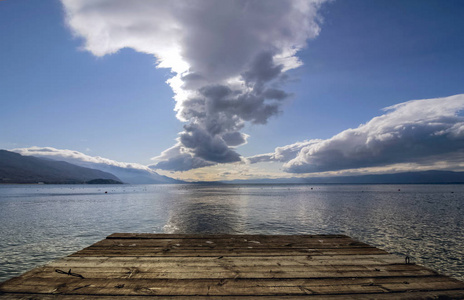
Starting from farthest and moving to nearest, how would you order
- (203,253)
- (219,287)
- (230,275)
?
(203,253), (230,275), (219,287)

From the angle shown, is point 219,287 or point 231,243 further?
point 231,243

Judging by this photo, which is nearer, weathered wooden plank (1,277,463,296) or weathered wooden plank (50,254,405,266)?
weathered wooden plank (1,277,463,296)

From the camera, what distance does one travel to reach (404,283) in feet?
19.3

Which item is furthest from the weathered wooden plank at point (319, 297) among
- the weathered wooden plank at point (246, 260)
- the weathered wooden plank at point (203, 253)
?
the weathered wooden plank at point (203, 253)

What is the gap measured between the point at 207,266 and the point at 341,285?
11.8ft

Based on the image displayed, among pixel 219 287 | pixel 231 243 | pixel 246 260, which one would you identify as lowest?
pixel 231 243

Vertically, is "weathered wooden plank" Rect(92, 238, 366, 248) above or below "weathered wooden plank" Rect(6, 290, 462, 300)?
below

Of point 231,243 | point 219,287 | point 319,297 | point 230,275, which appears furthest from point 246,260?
point 319,297

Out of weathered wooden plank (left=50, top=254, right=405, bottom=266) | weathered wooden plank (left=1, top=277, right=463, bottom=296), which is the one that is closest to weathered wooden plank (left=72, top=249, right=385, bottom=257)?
weathered wooden plank (left=50, top=254, right=405, bottom=266)

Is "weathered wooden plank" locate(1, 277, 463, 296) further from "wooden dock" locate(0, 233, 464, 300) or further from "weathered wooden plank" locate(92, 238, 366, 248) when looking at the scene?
"weathered wooden plank" locate(92, 238, 366, 248)

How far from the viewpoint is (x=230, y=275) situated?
20.3ft

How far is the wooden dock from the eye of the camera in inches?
207

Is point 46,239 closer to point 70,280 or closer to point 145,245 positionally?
point 145,245

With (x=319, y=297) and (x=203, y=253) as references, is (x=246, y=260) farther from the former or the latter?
(x=319, y=297)
